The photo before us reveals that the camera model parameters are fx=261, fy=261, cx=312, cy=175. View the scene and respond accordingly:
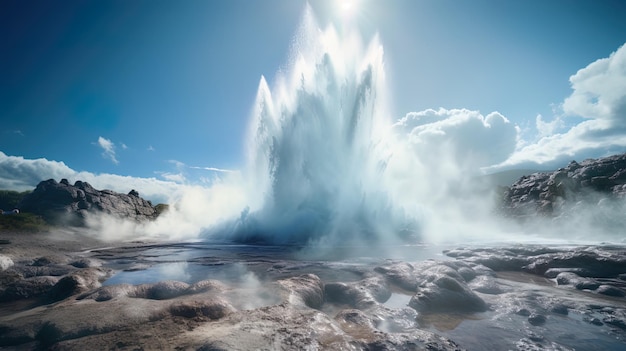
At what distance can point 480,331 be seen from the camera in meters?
8.72

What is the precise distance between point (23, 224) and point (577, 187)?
8728 centimetres

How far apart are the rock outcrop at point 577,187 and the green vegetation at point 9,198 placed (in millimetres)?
131896

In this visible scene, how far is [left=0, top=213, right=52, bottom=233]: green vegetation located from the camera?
31.7m

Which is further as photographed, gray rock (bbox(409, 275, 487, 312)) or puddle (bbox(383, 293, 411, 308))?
puddle (bbox(383, 293, 411, 308))

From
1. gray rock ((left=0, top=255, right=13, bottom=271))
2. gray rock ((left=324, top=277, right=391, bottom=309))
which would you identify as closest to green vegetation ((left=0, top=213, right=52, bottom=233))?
gray rock ((left=0, top=255, right=13, bottom=271))

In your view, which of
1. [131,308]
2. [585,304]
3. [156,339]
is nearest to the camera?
[156,339]

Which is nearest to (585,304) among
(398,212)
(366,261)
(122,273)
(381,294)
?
(381,294)

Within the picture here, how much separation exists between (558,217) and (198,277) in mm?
58726

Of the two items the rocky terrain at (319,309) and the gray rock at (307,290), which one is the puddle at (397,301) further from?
the gray rock at (307,290)

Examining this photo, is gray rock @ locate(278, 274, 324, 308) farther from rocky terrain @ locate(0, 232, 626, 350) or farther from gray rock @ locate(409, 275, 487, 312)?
gray rock @ locate(409, 275, 487, 312)

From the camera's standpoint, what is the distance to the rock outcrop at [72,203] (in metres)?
40.4

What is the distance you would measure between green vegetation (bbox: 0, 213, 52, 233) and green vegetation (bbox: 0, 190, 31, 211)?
59495mm

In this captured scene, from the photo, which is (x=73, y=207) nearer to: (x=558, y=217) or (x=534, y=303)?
(x=534, y=303)

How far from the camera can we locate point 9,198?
7912cm
